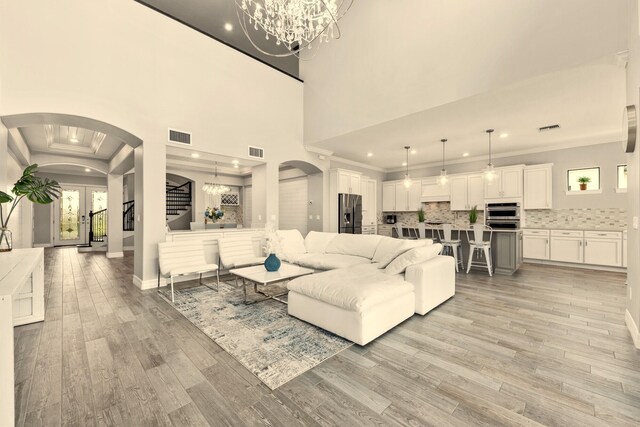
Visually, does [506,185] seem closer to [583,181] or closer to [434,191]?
[583,181]

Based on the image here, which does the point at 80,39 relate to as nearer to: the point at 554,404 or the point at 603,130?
the point at 554,404

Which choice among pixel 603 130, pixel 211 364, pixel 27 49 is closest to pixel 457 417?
pixel 211 364

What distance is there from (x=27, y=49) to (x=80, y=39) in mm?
633

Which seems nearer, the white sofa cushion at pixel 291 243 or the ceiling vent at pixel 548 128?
the ceiling vent at pixel 548 128

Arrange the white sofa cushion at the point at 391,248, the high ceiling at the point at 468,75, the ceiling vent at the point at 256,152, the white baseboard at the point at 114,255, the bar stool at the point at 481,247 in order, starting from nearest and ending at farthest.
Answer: the high ceiling at the point at 468,75
the white sofa cushion at the point at 391,248
the bar stool at the point at 481,247
the ceiling vent at the point at 256,152
the white baseboard at the point at 114,255

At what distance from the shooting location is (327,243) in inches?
215

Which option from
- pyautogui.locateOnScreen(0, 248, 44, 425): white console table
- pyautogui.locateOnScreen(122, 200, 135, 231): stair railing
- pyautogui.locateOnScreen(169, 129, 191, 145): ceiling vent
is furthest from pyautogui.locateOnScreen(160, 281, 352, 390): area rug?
pyautogui.locateOnScreen(122, 200, 135, 231): stair railing

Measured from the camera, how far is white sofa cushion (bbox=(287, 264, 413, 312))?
2447 millimetres

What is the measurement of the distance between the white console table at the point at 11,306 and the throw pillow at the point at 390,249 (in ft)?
10.8

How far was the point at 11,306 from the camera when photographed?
1.33m

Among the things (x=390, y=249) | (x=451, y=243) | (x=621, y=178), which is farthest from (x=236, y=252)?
(x=621, y=178)

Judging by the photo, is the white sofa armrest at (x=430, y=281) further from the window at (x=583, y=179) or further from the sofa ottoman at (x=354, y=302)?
the window at (x=583, y=179)

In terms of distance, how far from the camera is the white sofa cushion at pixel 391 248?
139 inches

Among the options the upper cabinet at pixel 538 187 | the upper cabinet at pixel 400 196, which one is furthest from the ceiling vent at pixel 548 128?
the upper cabinet at pixel 400 196
